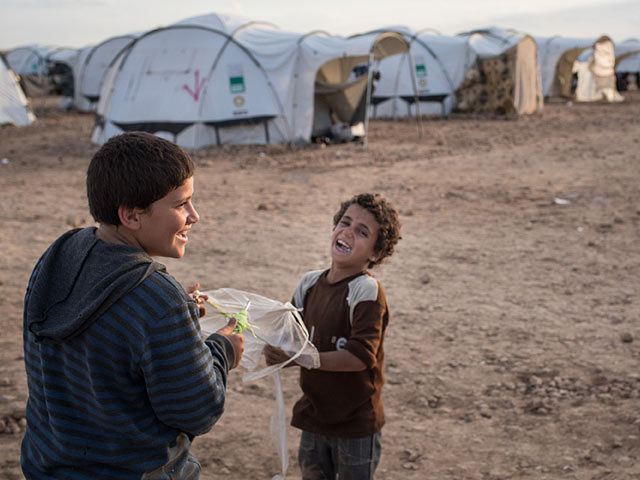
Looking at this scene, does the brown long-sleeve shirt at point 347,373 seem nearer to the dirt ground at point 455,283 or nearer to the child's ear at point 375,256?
the child's ear at point 375,256

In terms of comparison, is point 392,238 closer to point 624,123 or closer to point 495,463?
point 495,463

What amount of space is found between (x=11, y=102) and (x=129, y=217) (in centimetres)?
1901

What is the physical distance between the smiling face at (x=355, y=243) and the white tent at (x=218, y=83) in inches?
431

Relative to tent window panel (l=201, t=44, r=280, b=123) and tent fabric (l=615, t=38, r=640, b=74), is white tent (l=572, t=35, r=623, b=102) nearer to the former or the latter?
tent fabric (l=615, t=38, r=640, b=74)

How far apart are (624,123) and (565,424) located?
1501cm

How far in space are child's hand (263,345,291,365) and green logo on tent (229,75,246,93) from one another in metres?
11.6

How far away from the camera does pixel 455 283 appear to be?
209 inches

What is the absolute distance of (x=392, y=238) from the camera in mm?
2432

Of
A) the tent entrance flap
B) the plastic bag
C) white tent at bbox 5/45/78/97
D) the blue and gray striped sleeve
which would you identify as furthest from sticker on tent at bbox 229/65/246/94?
white tent at bbox 5/45/78/97

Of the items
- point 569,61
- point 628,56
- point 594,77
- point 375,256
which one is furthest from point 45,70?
point 375,256

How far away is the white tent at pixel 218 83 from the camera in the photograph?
13.0 metres

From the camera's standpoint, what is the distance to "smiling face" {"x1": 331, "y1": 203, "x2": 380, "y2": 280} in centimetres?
235

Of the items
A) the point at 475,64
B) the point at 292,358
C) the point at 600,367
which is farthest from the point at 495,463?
the point at 475,64

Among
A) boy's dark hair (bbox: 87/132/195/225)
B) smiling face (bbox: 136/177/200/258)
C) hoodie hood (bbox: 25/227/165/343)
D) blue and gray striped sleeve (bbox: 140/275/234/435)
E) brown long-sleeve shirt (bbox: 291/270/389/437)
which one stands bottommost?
brown long-sleeve shirt (bbox: 291/270/389/437)
